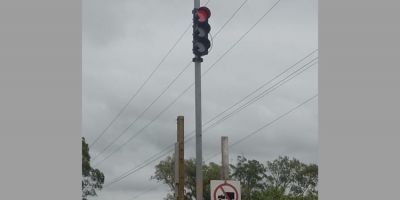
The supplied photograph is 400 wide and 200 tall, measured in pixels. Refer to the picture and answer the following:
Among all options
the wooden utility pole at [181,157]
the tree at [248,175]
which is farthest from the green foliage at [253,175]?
the wooden utility pole at [181,157]

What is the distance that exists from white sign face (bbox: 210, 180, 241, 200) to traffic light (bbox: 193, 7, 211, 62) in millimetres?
2647

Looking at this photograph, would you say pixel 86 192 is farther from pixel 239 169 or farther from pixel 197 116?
pixel 197 116

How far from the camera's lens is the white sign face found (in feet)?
39.2

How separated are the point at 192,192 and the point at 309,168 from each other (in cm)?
1652

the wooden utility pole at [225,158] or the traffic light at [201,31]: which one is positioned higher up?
the traffic light at [201,31]

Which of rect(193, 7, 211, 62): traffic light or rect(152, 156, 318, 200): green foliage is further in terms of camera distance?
rect(152, 156, 318, 200): green foliage

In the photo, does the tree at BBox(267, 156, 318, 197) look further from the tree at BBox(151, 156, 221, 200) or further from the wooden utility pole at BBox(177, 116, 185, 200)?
the wooden utility pole at BBox(177, 116, 185, 200)

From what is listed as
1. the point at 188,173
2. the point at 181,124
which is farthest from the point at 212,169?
the point at 181,124

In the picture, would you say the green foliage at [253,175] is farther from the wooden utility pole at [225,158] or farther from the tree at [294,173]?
the wooden utility pole at [225,158]

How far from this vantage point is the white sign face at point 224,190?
11945 millimetres

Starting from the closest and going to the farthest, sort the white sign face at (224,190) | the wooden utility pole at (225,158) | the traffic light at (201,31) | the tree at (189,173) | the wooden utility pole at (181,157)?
the traffic light at (201,31) → the white sign face at (224,190) → the wooden utility pole at (225,158) → the wooden utility pole at (181,157) → the tree at (189,173)

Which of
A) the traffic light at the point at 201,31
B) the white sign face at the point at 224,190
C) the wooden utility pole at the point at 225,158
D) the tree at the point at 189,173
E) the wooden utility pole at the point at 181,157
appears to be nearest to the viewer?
the traffic light at the point at 201,31

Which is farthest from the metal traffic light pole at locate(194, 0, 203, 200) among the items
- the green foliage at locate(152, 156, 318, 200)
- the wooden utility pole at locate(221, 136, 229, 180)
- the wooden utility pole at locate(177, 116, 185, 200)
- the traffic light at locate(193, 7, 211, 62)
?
the green foliage at locate(152, 156, 318, 200)

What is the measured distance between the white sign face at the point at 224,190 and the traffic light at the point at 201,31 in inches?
104
